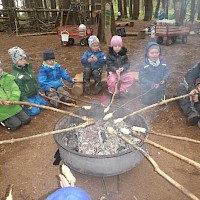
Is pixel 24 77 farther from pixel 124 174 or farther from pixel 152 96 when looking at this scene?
pixel 124 174

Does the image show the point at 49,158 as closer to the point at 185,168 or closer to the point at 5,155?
the point at 5,155

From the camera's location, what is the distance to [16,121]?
4238 mm

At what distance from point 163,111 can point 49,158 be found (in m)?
2.27

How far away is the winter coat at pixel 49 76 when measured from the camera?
4867 millimetres

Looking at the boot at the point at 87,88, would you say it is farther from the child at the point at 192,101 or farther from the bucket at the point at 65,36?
the bucket at the point at 65,36

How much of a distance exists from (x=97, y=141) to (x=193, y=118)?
1.89 metres

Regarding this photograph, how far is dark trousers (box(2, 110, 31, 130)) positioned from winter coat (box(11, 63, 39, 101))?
0.30 m

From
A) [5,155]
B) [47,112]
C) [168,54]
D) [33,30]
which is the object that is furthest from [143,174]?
[33,30]

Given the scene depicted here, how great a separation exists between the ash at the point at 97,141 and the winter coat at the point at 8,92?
1526mm

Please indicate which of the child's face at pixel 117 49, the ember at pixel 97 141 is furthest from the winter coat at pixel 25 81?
the ember at pixel 97 141

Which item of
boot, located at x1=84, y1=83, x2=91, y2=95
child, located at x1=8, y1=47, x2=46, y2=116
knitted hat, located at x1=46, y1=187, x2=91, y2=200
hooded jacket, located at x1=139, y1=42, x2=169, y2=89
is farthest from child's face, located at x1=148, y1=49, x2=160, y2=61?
knitted hat, located at x1=46, y1=187, x2=91, y2=200

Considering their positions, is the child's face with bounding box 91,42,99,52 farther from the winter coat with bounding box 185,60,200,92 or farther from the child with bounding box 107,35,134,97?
the winter coat with bounding box 185,60,200,92

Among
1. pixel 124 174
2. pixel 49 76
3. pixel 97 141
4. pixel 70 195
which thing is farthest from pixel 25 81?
pixel 70 195

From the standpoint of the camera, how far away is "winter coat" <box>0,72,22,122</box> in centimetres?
417
